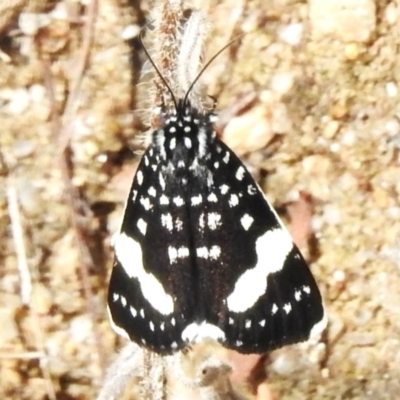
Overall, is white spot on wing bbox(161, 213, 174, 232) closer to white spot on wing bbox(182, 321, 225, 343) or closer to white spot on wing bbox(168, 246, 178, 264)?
white spot on wing bbox(168, 246, 178, 264)

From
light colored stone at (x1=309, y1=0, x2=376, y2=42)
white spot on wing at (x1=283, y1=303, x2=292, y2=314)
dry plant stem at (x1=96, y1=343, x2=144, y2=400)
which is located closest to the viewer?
white spot on wing at (x1=283, y1=303, x2=292, y2=314)

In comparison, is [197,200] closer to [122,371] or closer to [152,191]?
[152,191]

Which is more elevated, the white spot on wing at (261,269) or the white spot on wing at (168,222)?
the white spot on wing at (168,222)

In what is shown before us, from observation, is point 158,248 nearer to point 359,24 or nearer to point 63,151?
point 63,151

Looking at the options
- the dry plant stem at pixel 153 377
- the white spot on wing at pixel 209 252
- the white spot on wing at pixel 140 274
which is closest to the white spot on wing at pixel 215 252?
Answer: the white spot on wing at pixel 209 252

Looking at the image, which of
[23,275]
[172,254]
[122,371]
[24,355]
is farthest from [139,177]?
[24,355]

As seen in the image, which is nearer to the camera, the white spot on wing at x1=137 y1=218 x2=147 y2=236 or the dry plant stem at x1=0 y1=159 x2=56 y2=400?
the white spot on wing at x1=137 y1=218 x2=147 y2=236

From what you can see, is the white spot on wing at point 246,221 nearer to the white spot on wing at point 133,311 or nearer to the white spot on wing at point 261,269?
the white spot on wing at point 261,269

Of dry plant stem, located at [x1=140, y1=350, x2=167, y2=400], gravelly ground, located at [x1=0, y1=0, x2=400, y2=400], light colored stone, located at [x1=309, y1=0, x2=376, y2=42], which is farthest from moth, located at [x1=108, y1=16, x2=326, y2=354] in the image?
light colored stone, located at [x1=309, y1=0, x2=376, y2=42]

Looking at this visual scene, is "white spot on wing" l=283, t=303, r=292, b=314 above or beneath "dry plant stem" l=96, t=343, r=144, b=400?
above
